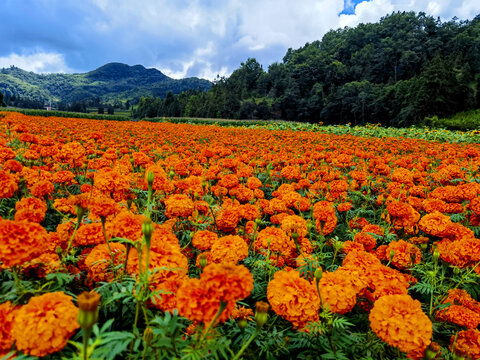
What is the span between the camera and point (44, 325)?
37.1 inches

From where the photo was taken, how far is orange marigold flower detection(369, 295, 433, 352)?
1230 millimetres

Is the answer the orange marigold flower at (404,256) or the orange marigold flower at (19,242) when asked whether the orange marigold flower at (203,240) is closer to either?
the orange marigold flower at (19,242)

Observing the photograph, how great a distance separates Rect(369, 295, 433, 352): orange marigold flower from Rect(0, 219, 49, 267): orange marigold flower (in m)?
1.57

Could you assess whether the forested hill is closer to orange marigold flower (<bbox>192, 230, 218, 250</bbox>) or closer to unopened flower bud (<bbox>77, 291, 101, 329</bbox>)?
orange marigold flower (<bbox>192, 230, 218, 250</bbox>)

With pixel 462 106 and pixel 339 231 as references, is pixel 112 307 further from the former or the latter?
pixel 462 106

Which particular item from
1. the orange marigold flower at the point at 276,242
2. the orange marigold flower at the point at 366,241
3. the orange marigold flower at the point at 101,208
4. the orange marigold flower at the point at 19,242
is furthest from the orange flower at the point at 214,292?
the orange marigold flower at the point at 366,241

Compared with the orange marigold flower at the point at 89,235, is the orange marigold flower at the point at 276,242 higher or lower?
lower

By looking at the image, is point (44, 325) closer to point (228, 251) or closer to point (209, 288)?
point (209, 288)

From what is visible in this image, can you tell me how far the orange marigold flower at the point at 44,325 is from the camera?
3.05 ft

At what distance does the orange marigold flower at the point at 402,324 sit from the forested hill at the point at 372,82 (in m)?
50.3

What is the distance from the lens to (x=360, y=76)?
75812mm

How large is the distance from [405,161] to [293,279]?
409cm

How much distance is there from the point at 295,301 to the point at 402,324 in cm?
50

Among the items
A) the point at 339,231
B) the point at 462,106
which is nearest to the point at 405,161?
the point at 339,231
